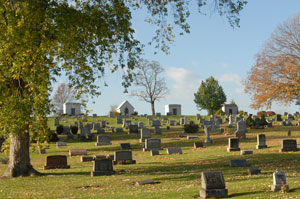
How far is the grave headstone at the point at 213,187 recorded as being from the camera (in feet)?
36.4

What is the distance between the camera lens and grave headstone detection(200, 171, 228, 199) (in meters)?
Result: 11.1

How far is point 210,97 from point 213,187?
80980mm

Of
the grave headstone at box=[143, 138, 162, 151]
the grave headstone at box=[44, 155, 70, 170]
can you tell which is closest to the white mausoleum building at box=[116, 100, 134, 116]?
the grave headstone at box=[143, 138, 162, 151]

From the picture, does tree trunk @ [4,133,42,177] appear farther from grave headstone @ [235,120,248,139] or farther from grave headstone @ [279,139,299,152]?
grave headstone @ [235,120,248,139]

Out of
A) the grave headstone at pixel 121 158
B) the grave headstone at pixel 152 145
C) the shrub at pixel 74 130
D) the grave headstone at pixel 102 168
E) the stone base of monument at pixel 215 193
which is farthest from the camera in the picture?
the shrub at pixel 74 130

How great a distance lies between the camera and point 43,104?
16609 millimetres

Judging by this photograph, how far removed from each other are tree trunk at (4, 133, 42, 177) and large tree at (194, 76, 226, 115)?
73262 millimetres

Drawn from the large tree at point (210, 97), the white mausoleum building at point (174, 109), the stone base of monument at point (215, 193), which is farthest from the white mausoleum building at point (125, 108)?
the stone base of monument at point (215, 193)

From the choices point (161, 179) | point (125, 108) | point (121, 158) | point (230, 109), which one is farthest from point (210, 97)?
point (161, 179)

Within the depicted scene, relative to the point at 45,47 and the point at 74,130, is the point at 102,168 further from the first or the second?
the point at 74,130

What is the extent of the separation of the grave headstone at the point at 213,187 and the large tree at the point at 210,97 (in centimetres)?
7947

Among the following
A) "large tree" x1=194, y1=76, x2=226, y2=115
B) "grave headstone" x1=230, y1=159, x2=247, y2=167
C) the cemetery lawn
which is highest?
"large tree" x1=194, y1=76, x2=226, y2=115

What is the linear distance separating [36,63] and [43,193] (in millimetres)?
5154

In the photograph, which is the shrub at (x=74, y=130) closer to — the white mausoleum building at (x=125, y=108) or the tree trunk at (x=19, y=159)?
the tree trunk at (x=19, y=159)
